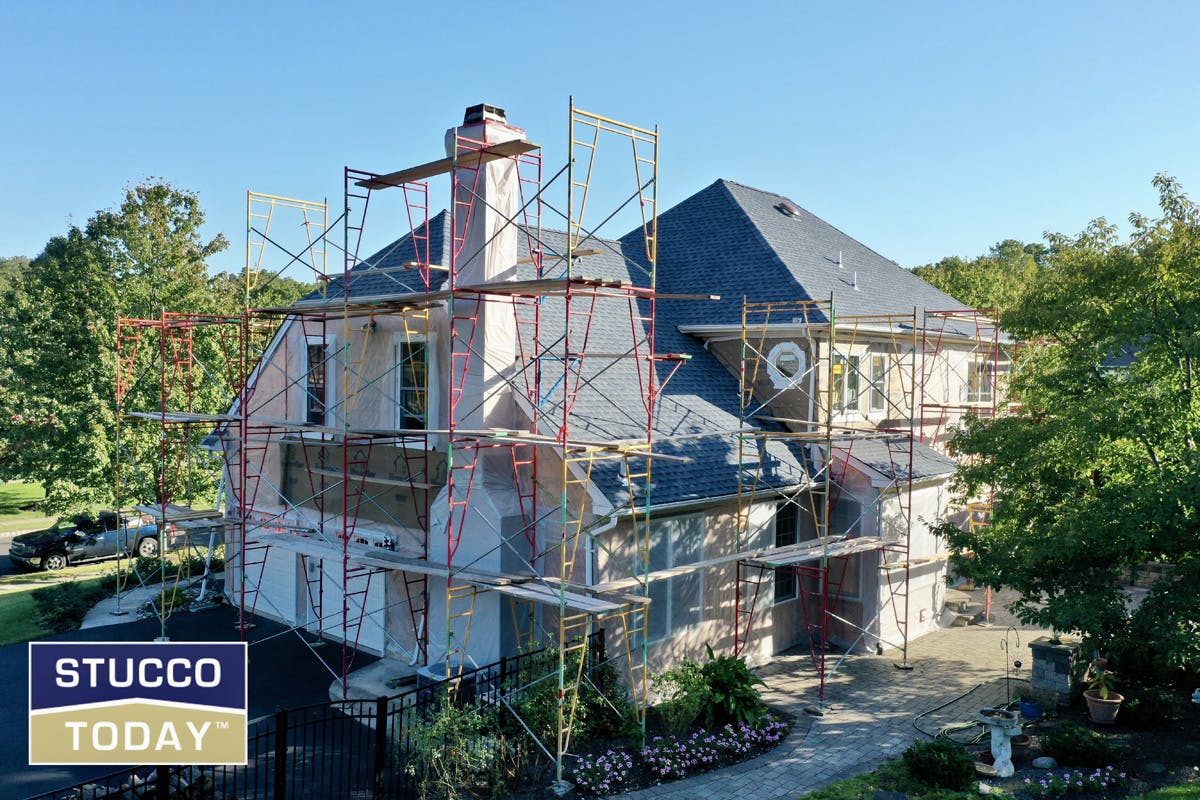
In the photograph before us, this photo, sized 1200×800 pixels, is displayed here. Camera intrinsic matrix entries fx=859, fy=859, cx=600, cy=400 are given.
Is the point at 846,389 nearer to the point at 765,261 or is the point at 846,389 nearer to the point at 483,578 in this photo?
the point at 765,261

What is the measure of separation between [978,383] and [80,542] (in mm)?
25633

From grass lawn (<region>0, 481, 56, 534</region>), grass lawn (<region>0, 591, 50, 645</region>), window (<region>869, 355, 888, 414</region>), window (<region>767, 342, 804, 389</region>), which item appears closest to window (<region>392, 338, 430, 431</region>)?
window (<region>767, 342, 804, 389</region>)

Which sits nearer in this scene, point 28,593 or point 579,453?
point 579,453

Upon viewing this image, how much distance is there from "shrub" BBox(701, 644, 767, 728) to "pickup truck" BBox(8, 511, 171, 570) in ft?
58.3

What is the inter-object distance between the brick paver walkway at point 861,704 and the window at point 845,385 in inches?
200

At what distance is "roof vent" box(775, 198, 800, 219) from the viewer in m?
24.3

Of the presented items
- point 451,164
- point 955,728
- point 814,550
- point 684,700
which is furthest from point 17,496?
point 955,728

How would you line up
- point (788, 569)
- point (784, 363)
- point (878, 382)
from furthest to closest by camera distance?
point (878, 382) < point (784, 363) < point (788, 569)

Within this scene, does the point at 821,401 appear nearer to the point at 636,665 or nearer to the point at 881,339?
the point at 881,339

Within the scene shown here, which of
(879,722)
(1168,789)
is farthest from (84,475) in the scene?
(1168,789)

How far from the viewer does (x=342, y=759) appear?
11547 mm

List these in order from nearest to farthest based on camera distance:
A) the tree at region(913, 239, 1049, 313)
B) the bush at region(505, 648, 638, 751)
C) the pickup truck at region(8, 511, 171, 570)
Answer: the bush at region(505, 648, 638, 751)
the pickup truck at region(8, 511, 171, 570)
the tree at region(913, 239, 1049, 313)

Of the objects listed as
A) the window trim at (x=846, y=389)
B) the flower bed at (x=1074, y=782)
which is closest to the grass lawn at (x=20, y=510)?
the window trim at (x=846, y=389)

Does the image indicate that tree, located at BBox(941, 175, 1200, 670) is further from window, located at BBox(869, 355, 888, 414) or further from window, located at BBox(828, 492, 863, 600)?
window, located at BBox(869, 355, 888, 414)
